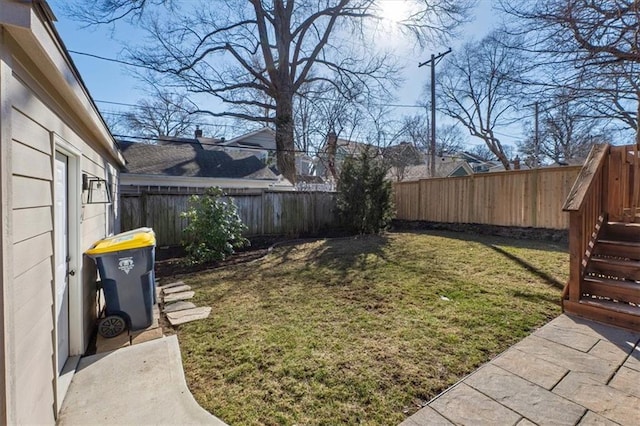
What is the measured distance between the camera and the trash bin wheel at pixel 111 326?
3045mm

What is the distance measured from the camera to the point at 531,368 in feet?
7.43

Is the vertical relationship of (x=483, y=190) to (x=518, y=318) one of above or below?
above

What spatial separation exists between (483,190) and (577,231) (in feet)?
19.3

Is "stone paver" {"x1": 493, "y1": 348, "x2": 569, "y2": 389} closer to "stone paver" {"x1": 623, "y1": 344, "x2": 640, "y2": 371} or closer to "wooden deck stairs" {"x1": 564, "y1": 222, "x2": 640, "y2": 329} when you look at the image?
"stone paver" {"x1": 623, "y1": 344, "x2": 640, "y2": 371}

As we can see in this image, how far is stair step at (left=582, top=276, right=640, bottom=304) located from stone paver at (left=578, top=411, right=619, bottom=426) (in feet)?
6.64

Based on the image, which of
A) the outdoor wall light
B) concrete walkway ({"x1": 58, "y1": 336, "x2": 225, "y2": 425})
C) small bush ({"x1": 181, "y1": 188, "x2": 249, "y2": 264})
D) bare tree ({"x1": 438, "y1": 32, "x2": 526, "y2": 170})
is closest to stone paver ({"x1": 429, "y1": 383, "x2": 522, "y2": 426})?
concrete walkway ({"x1": 58, "y1": 336, "x2": 225, "y2": 425})

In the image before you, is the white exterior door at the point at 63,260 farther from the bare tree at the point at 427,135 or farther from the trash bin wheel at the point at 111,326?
the bare tree at the point at 427,135

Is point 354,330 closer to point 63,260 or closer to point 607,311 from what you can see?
point 607,311

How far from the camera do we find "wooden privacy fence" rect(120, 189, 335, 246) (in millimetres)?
7512

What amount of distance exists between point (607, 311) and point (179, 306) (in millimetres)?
4811

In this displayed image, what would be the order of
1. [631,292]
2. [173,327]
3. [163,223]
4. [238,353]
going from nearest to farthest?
[238,353]
[631,292]
[173,327]
[163,223]

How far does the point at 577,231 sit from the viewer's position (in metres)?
3.22

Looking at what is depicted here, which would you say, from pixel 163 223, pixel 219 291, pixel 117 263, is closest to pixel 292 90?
pixel 163 223

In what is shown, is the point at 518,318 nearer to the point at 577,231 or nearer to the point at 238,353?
the point at 577,231
